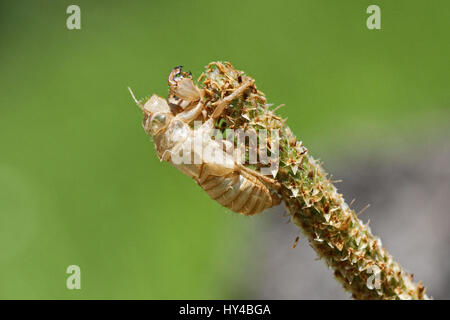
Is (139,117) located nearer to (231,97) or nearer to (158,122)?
(158,122)

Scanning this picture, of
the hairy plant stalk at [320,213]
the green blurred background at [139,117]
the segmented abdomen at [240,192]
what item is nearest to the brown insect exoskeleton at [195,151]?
the segmented abdomen at [240,192]

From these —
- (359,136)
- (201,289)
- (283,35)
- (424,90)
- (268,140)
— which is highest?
(283,35)

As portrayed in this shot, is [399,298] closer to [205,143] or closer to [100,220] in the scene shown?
[205,143]

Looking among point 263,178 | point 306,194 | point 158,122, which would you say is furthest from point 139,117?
point 306,194

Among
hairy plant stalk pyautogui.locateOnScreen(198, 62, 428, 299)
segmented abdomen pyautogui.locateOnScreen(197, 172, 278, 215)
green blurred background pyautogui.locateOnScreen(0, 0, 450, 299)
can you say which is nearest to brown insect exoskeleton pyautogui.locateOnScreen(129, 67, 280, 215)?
segmented abdomen pyautogui.locateOnScreen(197, 172, 278, 215)

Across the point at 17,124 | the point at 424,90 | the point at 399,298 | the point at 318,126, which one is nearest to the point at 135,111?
the point at 17,124


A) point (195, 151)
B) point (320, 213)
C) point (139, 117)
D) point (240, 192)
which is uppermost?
point (139, 117)
